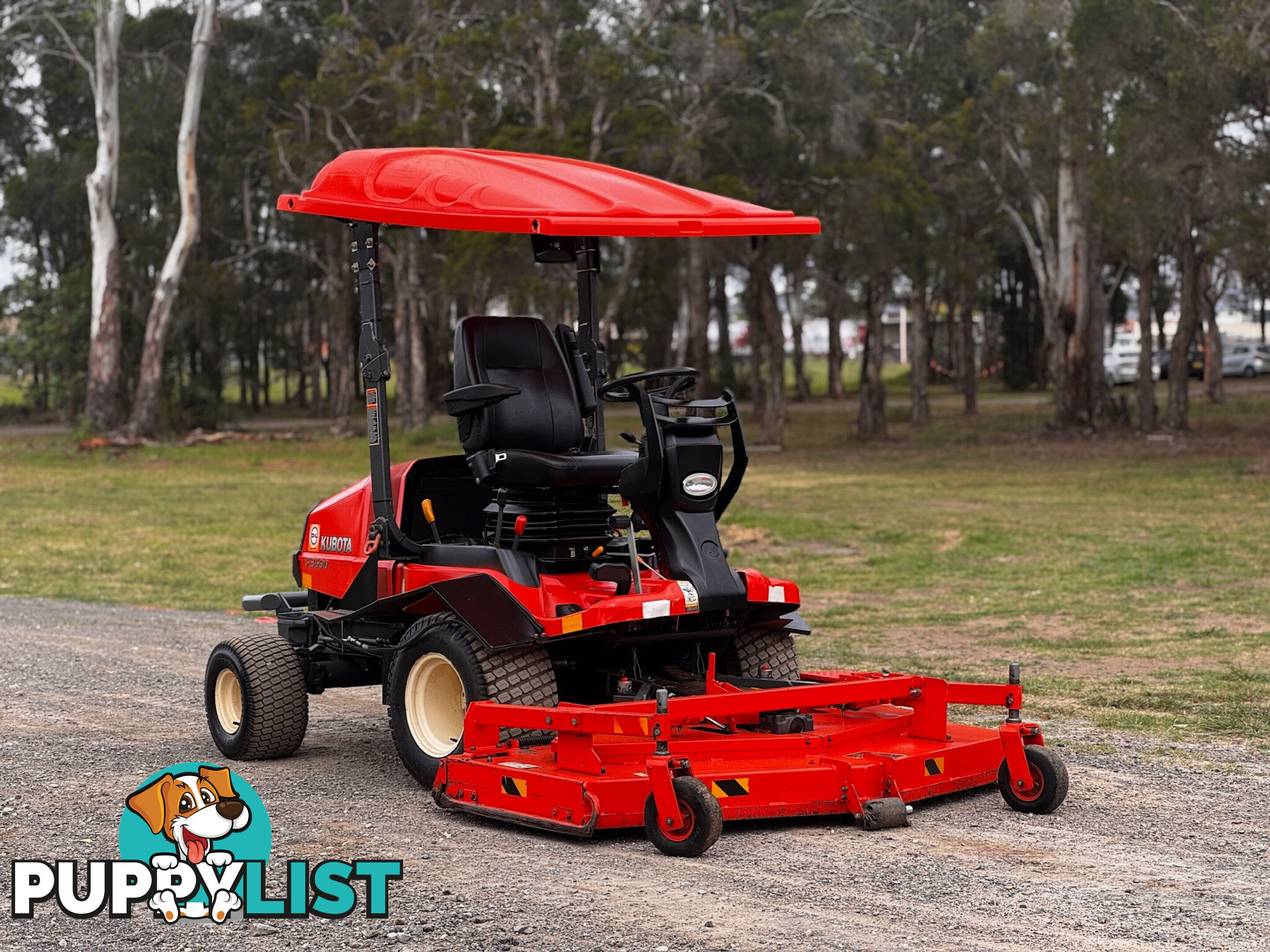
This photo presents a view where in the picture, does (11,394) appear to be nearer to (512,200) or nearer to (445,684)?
(445,684)

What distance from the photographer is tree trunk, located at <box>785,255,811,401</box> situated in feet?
149

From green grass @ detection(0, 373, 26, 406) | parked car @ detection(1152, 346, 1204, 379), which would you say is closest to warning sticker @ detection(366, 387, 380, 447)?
green grass @ detection(0, 373, 26, 406)

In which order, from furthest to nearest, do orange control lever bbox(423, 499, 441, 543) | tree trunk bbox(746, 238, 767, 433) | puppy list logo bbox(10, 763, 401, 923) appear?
1. tree trunk bbox(746, 238, 767, 433)
2. orange control lever bbox(423, 499, 441, 543)
3. puppy list logo bbox(10, 763, 401, 923)

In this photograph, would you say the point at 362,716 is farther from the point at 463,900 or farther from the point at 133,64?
the point at 133,64

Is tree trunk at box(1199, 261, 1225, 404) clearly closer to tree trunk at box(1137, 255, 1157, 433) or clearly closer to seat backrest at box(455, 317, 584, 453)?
tree trunk at box(1137, 255, 1157, 433)

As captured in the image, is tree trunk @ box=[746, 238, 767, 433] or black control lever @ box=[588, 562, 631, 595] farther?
tree trunk @ box=[746, 238, 767, 433]

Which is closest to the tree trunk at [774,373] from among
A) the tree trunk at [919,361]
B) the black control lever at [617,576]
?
the tree trunk at [919,361]

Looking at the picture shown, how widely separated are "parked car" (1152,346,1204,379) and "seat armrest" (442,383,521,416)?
58118 millimetres

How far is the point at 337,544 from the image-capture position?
8414mm

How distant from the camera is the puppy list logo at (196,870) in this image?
18.3 feet

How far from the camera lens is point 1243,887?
229 inches

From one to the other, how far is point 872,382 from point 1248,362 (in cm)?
3267

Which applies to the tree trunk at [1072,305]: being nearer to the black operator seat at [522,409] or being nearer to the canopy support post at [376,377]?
the black operator seat at [522,409]

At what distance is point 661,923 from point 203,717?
477 centimetres
